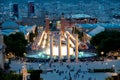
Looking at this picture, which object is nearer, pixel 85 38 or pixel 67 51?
pixel 67 51

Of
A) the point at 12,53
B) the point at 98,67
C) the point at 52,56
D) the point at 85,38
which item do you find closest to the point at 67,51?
the point at 52,56

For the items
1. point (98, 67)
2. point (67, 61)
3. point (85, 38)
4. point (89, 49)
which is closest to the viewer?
point (98, 67)

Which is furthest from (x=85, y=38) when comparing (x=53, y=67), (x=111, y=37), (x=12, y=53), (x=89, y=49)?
(x=53, y=67)

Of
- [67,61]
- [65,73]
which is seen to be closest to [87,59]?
[67,61]

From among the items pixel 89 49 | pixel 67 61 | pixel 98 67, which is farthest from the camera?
pixel 89 49

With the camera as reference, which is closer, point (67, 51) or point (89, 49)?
point (67, 51)

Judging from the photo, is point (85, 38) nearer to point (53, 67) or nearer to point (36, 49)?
point (36, 49)

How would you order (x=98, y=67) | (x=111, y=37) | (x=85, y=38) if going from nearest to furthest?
(x=98, y=67) < (x=111, y=37) < (x=85, y=38)

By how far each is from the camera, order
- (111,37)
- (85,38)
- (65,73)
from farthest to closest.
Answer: (85,38)
(111,37)
(65,73)

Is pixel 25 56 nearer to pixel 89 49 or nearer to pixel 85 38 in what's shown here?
pixel 89 49
